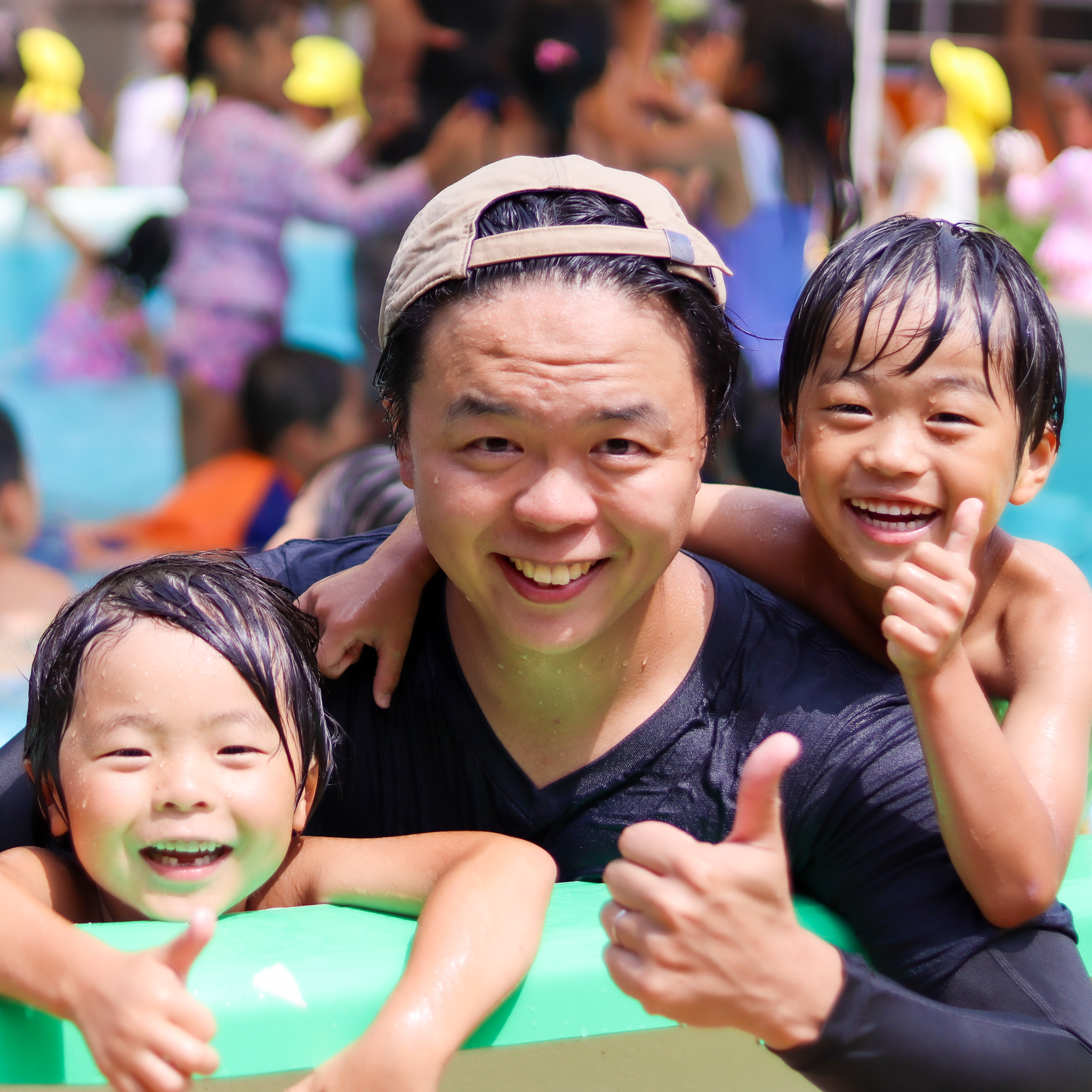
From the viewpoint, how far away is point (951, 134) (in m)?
7.49

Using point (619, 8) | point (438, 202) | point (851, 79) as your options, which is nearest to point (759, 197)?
point (851, 79)

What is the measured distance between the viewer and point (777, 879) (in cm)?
142

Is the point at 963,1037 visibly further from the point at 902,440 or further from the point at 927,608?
the point at 902,440

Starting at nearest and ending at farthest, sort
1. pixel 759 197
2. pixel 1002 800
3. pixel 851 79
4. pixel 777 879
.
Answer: pixel 777 879 < pixel 1002 800 < pixel 851 79 < pixel 759 197

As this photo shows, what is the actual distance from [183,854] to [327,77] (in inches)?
543

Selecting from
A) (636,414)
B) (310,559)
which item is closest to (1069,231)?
(310,559)

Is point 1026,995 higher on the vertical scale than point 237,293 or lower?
lower

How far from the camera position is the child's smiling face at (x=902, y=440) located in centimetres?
193

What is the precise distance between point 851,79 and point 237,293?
275cm

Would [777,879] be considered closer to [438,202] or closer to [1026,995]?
[1026,995]

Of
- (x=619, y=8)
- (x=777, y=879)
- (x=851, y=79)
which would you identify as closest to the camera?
(x=777, y=879)

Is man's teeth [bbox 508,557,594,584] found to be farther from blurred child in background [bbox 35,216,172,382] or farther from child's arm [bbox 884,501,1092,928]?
blurred child in background [bbox 35,216,172,382]

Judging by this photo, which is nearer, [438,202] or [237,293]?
[438,202]

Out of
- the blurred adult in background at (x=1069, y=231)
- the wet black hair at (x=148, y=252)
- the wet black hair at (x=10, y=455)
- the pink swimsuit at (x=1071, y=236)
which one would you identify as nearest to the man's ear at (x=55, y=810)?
the wet black hair at (x=10, y=455)
